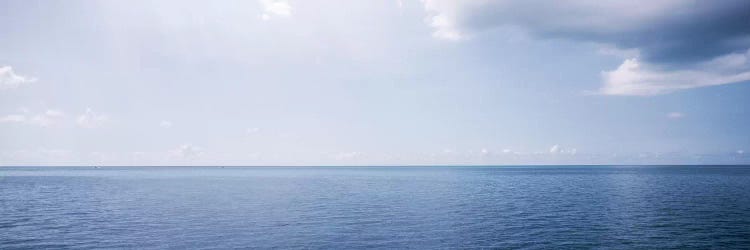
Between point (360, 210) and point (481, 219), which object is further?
point (360, 210)

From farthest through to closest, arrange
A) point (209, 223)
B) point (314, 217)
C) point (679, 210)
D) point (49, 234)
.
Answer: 1. point (679, 210)
2. point (314, 217)
3. point (209, 223)
4. point (49, 234)

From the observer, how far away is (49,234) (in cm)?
3784

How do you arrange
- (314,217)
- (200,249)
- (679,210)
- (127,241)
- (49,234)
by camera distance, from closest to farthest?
(200,249), (127,241), (49,234), (314,217), (679,210)

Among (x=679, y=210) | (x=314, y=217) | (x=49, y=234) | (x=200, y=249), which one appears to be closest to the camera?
(x=200, y=249)

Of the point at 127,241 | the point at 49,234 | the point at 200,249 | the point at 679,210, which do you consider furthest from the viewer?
the point at 679,210

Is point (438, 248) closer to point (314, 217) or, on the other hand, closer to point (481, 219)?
point (481, 219)

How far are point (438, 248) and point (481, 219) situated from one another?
16.5 metres

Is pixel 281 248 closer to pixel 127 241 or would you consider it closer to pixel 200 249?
pixel 200 249

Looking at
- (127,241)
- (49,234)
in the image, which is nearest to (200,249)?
(127,241)

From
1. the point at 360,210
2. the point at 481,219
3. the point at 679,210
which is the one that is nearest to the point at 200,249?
the point at 360,210

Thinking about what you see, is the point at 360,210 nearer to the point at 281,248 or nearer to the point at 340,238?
the point at 340,238

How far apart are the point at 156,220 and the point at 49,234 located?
33.4 ft

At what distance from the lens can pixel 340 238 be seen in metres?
35.6

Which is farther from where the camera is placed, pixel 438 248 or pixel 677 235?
pixel 677 235
